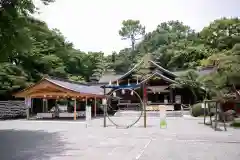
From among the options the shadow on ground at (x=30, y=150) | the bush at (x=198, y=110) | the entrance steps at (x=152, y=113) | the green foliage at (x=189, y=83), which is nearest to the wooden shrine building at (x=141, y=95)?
the green foliage at (x=189, y=83)

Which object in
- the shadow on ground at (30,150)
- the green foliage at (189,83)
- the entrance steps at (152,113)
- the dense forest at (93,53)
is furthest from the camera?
the green foliage at (189,83)

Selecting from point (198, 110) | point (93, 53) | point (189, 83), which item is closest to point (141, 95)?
point (189, 83)

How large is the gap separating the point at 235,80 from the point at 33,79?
61.4ft

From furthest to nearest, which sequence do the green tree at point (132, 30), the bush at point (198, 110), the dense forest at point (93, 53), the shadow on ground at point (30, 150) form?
the green tree at point (132, 30), the bush at point (198, 110), the dense forest at point (93, 53), the shadow on ground at point (30, 150)

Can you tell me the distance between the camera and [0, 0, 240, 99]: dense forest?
8.58 meters

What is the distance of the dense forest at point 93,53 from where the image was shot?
28.1 feet

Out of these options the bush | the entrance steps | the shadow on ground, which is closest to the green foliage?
the entrance steps

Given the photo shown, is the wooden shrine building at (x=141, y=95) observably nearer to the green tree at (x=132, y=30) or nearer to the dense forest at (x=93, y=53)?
the dense forest at (x=93, y=53)

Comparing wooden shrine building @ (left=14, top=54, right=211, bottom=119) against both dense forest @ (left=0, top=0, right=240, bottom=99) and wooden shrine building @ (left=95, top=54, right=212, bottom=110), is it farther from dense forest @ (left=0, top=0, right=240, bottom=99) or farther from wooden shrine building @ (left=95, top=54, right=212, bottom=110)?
dense forest @ (left=0, top=0, right=240, bottom=99)

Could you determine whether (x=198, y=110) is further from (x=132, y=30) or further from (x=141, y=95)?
(x=132, y=30)

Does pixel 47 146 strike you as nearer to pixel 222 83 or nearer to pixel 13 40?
pixel 13 40

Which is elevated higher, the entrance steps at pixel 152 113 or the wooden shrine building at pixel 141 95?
the wooden shrine building at pixel 141 95

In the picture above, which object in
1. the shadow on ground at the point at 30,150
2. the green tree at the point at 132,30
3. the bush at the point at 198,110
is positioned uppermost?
the green tree at the point at 132,30

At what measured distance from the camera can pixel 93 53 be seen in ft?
165
